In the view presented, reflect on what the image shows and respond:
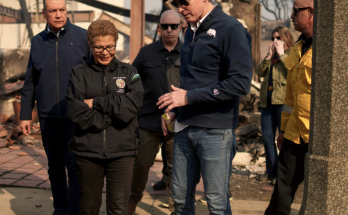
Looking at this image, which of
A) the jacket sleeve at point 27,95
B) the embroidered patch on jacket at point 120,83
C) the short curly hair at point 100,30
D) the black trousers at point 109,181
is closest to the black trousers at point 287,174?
the black trousers at point 109,181

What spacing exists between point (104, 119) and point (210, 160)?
84 centimetres

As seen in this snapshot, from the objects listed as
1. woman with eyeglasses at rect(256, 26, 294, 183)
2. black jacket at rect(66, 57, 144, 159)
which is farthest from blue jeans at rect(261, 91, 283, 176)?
black jacket at rect(66, 57, 144, 159)

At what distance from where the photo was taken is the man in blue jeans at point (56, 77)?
4133 millimetres

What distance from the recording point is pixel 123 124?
334cm

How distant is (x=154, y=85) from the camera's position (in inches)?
179

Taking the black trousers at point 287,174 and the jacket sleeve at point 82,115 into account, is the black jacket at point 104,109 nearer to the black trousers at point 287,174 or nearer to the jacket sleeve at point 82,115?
the jacket sleeve at point 82,115

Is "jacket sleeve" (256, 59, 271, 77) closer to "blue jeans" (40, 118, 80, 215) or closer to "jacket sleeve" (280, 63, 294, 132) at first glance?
"jacket sleeve" (280, 63, 294, 132)

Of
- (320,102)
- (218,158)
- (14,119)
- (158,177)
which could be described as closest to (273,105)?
(158,177)

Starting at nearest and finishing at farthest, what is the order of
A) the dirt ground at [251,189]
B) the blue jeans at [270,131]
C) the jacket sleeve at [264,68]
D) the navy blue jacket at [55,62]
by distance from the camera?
Answer: the navy blue jacket at [55,62]
the dirt ground at [251,189]
the blue jeans at [270,131]
the jacket sleeve at [264,68]

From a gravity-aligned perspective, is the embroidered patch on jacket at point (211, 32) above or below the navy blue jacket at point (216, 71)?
above

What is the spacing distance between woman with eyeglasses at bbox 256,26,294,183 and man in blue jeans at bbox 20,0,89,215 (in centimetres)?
265

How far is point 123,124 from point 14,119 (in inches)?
267

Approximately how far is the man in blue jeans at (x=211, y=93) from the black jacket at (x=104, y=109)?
0.39 meters

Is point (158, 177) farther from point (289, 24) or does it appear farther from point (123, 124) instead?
point (289, 24)
